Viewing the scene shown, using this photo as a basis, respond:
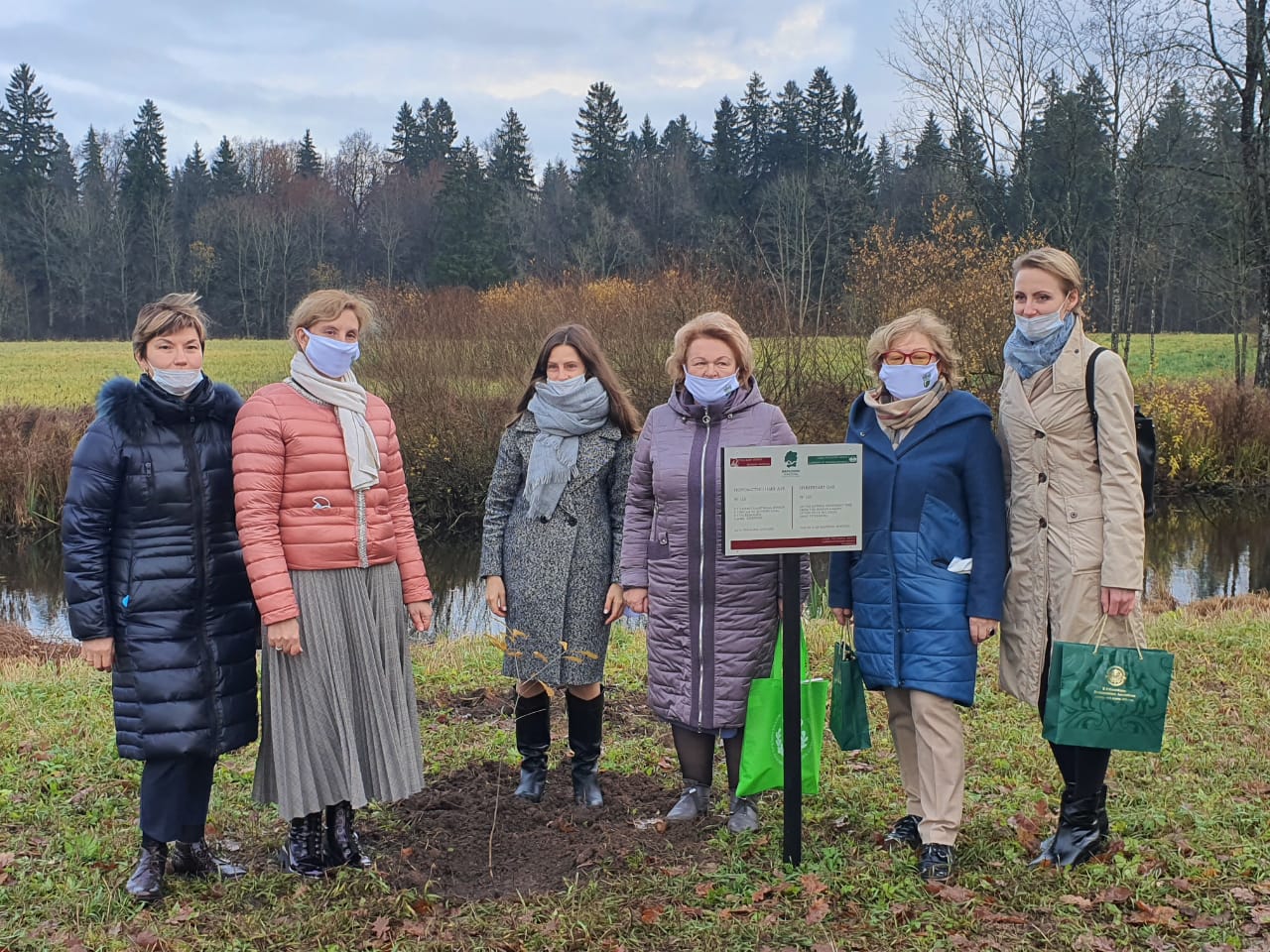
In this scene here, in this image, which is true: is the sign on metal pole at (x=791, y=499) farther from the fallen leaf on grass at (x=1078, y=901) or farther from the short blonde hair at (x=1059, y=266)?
the fallen leaf on grass at (x=1078, y=901)

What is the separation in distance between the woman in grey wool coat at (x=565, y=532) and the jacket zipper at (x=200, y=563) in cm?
119

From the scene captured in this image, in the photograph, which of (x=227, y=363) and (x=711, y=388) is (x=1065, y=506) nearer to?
(x=711, y=388)

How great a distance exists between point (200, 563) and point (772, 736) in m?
2.37

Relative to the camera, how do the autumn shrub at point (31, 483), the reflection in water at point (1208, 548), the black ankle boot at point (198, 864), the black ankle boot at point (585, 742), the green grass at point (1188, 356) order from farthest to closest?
the green grass at point (1188, 356) < the autumn shrub at point (31, 483) < the reflection in water at point (1208, 548) < the black ankle boot at point (585, 742) < the black ankle boot at point (198, 864)

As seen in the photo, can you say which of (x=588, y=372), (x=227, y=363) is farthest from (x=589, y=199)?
(x=588, y=372)

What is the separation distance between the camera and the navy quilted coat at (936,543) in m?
3.96

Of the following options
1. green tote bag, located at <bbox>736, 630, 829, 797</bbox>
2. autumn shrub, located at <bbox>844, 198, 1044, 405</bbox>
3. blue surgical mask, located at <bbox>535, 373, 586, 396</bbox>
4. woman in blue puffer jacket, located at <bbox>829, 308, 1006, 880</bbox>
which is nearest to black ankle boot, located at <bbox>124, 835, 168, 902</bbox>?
green tote bag, located at <bbox>736, 630, 829, 797</bbox>

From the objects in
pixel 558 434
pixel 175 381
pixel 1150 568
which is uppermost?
pixel 175 381

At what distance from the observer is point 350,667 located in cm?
412

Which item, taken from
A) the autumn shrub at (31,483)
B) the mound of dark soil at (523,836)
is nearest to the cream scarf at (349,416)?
the mound of dark soil at (523,836)

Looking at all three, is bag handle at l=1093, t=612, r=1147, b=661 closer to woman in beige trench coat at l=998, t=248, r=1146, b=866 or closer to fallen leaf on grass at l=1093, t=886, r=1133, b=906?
woman in beige trench coat at l=998, t=248, r=1146, b=866

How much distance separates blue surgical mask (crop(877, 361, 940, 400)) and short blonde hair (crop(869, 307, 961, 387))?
0.22 feet

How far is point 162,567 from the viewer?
3893mm

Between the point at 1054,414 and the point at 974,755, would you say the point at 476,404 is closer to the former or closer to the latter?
the point at 974,755
